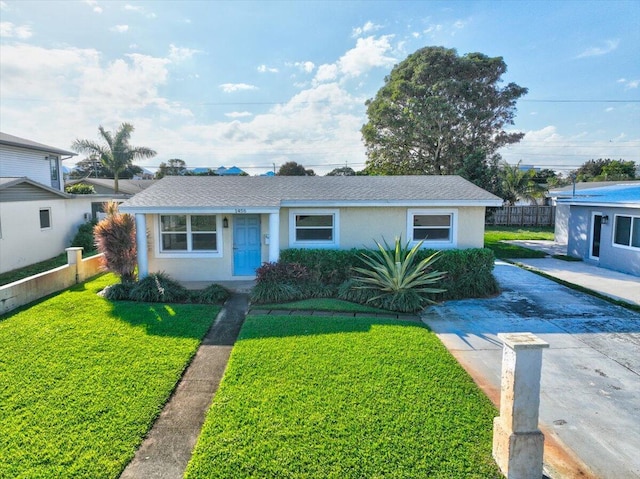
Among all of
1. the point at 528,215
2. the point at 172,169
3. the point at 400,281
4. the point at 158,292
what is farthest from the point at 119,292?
the point at 172,169

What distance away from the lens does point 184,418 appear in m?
4.96

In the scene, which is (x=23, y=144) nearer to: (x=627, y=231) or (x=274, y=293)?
(x=274, y=293)

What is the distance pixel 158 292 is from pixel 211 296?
4.82 ft

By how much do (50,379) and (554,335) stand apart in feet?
30.0

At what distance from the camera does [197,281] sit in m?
12.1

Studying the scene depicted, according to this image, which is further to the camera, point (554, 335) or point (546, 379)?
point (554, 335)

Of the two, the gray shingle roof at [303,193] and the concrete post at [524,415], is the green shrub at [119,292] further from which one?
the concrete post at [524,415]

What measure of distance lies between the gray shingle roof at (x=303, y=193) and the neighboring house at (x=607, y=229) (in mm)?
6051

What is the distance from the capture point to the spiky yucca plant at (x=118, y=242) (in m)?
11.1

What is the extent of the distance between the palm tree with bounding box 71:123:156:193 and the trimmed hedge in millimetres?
26243

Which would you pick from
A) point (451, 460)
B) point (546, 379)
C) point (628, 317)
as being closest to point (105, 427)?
point (451, 460)

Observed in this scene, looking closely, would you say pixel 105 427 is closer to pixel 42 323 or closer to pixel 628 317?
pixel 42 323

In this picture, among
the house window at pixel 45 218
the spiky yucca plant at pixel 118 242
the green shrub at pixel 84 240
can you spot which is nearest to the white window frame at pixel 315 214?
the spiky yucca plant at pixel 118 242

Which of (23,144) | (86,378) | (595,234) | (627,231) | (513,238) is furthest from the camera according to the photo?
(513,238)
